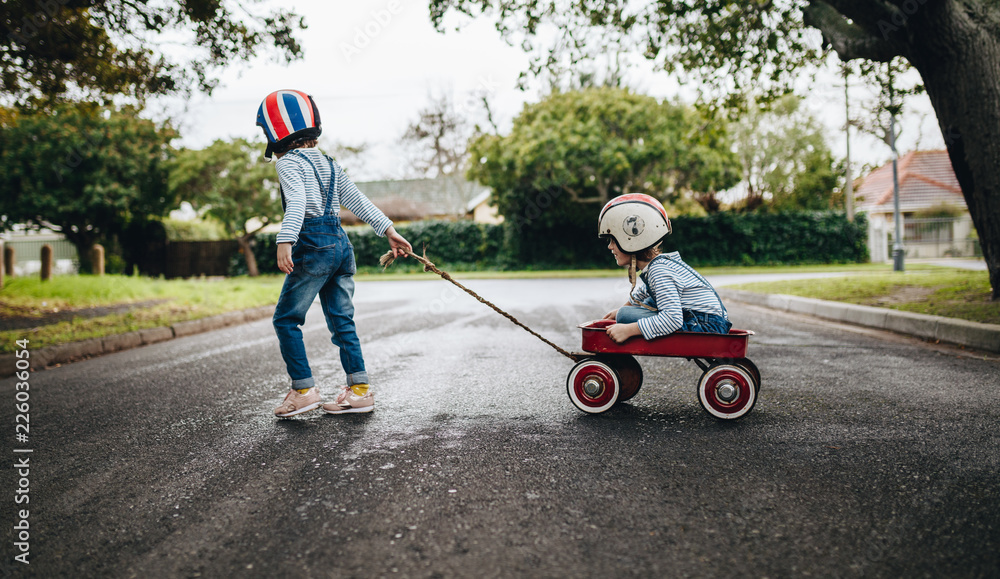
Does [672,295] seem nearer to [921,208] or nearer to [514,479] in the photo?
[514,479]

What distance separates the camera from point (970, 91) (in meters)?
6.84

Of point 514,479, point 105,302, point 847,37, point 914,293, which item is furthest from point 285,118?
point 105,302

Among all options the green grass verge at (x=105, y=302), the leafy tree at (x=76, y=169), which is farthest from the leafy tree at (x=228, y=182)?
the green grass verge at (x=105, y=302)

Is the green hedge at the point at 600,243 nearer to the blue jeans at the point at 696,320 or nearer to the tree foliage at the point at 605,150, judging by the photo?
the tree foliage at the point at 605,150

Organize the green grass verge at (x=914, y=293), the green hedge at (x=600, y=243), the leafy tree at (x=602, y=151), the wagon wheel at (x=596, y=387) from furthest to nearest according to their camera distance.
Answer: the green hedge at (x=600, y=243) → the leafy tree at (x=602, y=151) → the green grass verge at (x=914, y=293) → the wagon wheel at (x=596, y=387)

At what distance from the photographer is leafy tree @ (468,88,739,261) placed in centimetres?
2188

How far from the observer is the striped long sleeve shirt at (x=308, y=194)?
11.3ft

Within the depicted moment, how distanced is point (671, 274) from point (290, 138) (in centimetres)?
238

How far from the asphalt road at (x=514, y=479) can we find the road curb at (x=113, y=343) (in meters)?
1.21

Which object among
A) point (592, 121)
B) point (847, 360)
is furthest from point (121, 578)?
point (592, 121)

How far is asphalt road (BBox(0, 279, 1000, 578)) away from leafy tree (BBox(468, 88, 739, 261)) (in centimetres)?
1785

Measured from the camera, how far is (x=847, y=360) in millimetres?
5348

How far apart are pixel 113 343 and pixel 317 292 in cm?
480

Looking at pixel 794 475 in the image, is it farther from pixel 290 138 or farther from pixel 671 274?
pixel 290 138
